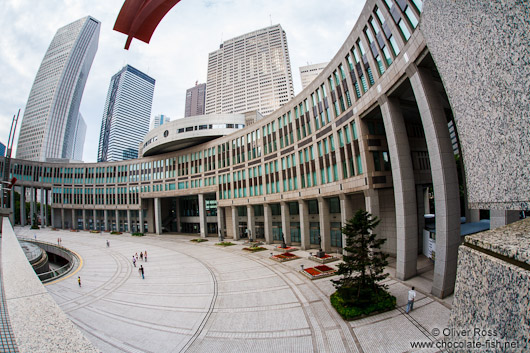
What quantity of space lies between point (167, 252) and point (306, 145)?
27835mm

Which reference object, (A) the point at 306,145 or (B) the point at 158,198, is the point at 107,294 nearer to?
(A) the point at 306,145

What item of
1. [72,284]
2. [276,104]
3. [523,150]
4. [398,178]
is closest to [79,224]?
[72,284]

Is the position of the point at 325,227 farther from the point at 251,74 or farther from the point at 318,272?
the point at 251,74

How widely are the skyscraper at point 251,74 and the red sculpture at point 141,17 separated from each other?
14651 centimetres

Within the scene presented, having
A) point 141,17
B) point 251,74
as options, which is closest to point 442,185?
point 141,17

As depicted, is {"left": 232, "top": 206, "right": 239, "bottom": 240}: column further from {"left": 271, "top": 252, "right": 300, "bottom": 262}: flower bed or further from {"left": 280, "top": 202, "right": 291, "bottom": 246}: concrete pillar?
{"left": 271, "top": 252, "right": 300, "bottom": 262}: flower bed

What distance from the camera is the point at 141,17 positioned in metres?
8.38

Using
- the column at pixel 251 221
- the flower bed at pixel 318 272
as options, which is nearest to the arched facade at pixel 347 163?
the column at pixel 251 221

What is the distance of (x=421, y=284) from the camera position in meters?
16.8

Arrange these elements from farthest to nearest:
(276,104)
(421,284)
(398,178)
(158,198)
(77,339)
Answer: (276,104)
(158,198)
(398,178)
(421,284)
(77,339)

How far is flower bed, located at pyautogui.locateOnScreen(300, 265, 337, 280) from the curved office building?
5782 mm

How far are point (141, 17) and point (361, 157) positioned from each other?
21.0m

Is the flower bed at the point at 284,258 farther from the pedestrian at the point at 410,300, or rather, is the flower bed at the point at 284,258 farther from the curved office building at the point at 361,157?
the pedestrian at the point at 410,300

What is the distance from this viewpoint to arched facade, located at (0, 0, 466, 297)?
1484 centimetres
